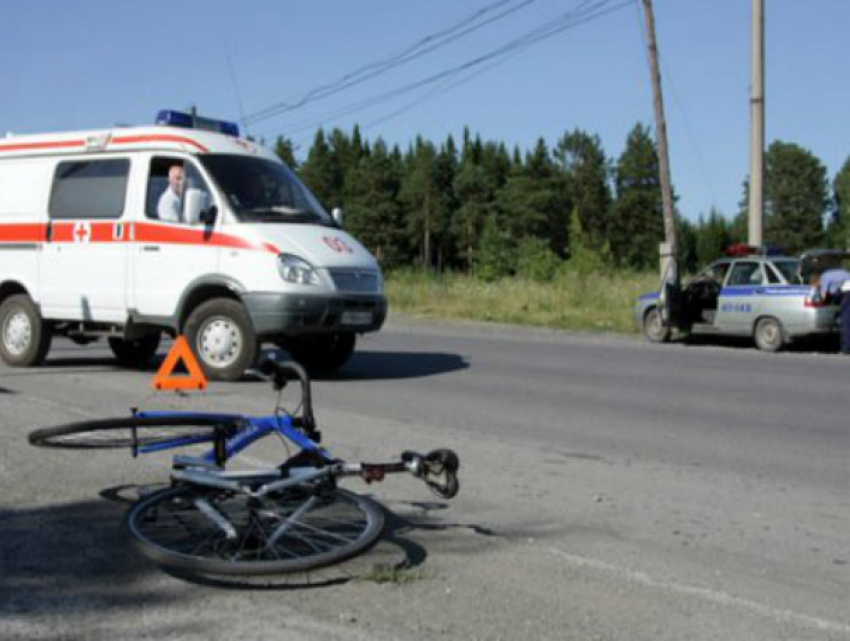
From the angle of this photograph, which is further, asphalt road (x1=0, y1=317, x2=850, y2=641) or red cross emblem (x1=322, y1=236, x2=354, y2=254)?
red cross emblem (x1=322, y1=236, x2=354, y2=254)

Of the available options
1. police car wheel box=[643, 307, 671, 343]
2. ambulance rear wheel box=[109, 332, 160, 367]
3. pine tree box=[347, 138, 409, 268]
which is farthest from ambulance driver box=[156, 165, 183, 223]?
pine tree box=[347, 138, 409, 268]

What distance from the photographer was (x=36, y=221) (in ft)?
39.9

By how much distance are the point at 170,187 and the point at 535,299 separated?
1810cm

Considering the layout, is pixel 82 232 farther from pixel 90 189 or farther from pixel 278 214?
pixel 278 214

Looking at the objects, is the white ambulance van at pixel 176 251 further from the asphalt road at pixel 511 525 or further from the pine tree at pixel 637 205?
the pine tree at pixel 637 205

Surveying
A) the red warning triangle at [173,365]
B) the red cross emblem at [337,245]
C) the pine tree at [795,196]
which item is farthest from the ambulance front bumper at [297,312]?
the pine tree at [795,196]

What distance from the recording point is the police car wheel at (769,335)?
17922mm

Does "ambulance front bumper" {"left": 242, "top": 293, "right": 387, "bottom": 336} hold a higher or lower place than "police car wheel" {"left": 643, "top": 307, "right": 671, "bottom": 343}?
higher

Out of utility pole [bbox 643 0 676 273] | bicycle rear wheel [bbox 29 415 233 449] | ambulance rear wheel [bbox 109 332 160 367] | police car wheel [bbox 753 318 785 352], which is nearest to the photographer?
bicycle rear wheel [bbox 29 415 233 449]

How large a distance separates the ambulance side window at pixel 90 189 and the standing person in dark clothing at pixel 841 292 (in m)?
11.5

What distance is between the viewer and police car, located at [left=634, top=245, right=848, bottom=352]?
17609mm

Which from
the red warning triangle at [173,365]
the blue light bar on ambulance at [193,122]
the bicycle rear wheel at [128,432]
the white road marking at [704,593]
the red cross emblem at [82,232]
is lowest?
the white road marking at [704,593]

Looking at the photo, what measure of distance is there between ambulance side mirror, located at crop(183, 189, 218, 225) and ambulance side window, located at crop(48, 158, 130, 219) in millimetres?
1041

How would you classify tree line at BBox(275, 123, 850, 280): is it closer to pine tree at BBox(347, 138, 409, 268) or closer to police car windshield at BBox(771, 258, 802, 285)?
pine tree at BBox(347, 138, 409, 268)
